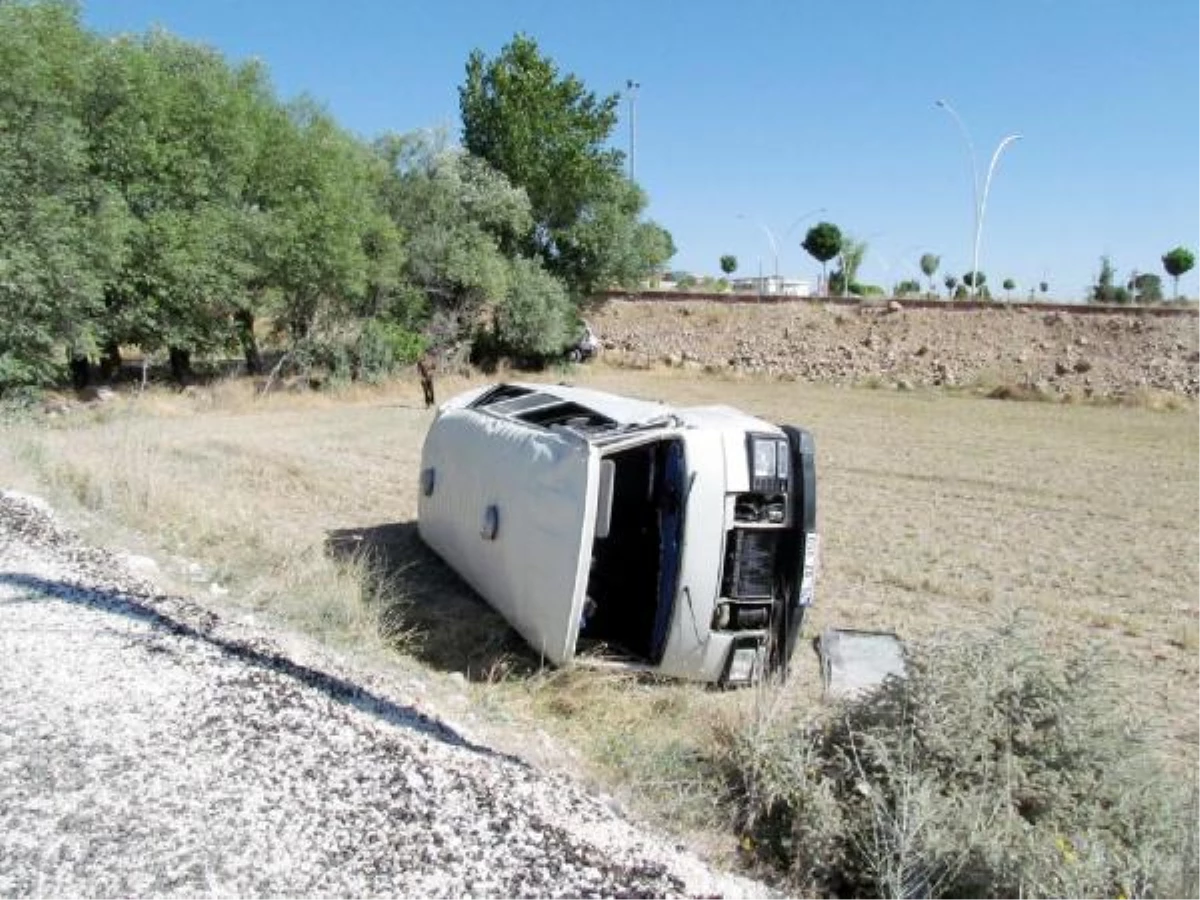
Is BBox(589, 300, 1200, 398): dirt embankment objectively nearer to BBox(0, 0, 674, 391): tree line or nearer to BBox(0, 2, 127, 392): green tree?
BBox(0, 0, 674, 391): tree line

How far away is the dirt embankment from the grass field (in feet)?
44.3

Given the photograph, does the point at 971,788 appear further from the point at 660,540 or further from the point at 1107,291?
the point at 1107,291

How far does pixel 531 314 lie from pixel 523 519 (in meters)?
25.6

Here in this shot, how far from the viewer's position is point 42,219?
54.4ft

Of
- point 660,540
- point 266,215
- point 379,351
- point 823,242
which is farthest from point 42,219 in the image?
point 823,242

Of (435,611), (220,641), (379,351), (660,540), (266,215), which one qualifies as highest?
(266,215)

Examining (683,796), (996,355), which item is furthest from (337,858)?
(996,355)

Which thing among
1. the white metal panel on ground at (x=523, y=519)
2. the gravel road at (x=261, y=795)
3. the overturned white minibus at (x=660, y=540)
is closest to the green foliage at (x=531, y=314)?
the white metal panel on ground at (x=523, y=519)

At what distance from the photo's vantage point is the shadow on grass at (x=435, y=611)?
6824 mm

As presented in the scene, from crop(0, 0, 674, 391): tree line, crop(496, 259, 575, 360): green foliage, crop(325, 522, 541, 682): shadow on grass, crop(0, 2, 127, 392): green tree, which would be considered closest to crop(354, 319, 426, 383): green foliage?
crop(0, 0, 674, 391): tree line

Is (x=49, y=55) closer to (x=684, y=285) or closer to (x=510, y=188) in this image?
(x=510, y=188)

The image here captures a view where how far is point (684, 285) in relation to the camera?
5909 centimetres

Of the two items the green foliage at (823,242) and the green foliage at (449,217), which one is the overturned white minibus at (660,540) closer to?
the green foliage at (449,217)

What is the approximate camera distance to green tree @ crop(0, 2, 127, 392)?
16.5 metres
